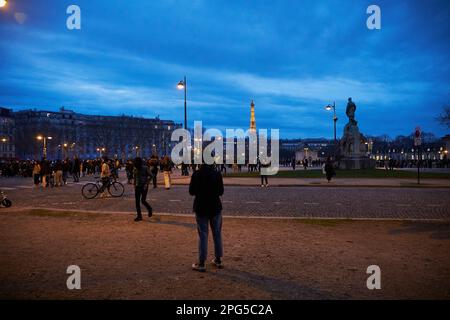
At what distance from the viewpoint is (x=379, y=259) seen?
729cm

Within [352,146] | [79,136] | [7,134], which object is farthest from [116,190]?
[79,136]

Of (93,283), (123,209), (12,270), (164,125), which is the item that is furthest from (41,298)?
(164,125)

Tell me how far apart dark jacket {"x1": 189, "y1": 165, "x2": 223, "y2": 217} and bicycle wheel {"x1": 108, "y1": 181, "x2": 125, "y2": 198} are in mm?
13277

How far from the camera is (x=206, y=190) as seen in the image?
678cm

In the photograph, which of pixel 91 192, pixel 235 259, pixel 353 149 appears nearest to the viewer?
pixel 235 259

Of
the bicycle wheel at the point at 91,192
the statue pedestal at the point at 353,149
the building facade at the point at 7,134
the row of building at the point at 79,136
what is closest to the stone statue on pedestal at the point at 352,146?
the statue pedestal at the point at 353,149

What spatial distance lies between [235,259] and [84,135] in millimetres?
149145

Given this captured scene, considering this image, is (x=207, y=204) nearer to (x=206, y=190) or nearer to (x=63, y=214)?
(x=206, y=190)

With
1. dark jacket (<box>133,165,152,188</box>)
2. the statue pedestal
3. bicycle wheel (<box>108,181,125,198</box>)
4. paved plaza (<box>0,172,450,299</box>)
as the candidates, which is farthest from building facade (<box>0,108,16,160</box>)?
dark jacket (<box>133,165,152,188</box>)

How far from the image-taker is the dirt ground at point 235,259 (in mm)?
5531

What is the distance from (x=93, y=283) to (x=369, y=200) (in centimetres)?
1343

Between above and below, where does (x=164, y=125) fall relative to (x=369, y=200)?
above

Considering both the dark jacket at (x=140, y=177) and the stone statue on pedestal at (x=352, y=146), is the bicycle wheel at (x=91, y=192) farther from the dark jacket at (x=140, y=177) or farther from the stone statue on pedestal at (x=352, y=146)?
the stone statue on pedestal at (x=352, y=146)
